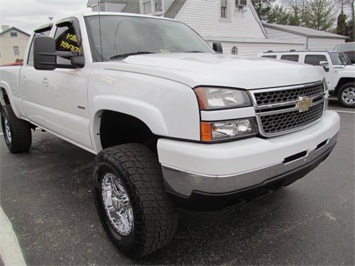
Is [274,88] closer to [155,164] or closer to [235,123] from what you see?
[235,123]

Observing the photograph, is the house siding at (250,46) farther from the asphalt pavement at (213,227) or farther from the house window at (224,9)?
the asphalt pavement at (213,227)

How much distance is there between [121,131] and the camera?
9.95ft

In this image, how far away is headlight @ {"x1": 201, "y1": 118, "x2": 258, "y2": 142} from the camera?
1952 millimetres

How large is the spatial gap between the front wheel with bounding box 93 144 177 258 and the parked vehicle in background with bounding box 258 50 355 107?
337 inches

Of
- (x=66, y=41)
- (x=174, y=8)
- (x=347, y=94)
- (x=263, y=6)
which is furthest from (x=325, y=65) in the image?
(x=263, y=6)

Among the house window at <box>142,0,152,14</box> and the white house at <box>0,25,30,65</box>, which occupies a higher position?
the house window at <box>142,0,152,14</box>

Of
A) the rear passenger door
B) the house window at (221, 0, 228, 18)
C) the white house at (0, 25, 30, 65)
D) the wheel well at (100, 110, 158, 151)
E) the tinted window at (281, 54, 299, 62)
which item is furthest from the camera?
the white house at (0, 25, 30, 65)

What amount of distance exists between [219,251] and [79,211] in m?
1.51

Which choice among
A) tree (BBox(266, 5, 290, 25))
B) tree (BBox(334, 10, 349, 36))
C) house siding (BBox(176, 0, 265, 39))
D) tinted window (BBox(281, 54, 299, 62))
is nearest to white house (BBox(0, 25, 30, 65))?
tree (BBox(266, 5, 290, 25))

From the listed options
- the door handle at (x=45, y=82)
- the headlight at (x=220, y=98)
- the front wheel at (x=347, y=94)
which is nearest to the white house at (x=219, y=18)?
the front wheel at (x=347, y=94)

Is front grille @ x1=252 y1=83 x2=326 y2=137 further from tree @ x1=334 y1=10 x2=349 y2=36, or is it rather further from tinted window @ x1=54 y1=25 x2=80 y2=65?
tree @ x1=334 y1=10 x2=349 y2=36

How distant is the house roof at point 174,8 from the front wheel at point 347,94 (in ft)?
34.4

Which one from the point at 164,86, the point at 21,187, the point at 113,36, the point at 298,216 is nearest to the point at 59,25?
the point at 113,36

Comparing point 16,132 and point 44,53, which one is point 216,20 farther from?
point 44,53
